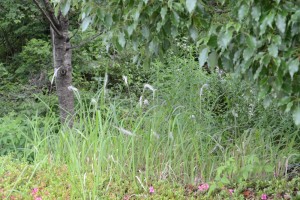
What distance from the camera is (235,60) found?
205 cm

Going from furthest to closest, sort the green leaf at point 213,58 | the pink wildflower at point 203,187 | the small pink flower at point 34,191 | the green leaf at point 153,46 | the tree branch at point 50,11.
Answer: the tree branch at point 50,11 → the pink wildflower at point 203,187 → the small pink flower at point 34,191 → the green leaf at point 153,46 → the green leaf at point 213,58

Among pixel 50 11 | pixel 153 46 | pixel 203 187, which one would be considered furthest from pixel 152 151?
pixel 50 11

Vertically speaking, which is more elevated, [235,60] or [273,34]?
[273,34]

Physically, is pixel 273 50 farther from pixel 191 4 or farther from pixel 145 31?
pixel 145 31

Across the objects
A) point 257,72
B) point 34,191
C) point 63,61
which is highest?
point 257,72

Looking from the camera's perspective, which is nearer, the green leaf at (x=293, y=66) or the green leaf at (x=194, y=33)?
the green leaf at (x=293, y=66)

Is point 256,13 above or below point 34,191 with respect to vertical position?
above

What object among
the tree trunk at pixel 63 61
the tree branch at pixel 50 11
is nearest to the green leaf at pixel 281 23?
the tree branch at pixel 50 11

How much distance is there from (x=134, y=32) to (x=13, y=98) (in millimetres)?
5010

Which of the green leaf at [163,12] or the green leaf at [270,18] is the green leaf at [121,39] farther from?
the green leaf at [270,18]

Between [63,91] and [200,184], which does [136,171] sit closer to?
[200,184]

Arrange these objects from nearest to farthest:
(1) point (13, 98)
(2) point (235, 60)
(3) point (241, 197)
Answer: (2) point (235, 60), (3) point (241, 197), (1) point (13, 98)

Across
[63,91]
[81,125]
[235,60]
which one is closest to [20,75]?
[63,91]

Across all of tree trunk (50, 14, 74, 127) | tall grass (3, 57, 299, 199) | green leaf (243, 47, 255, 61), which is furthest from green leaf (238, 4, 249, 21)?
tree trunk (50, 14, 74, 127)
